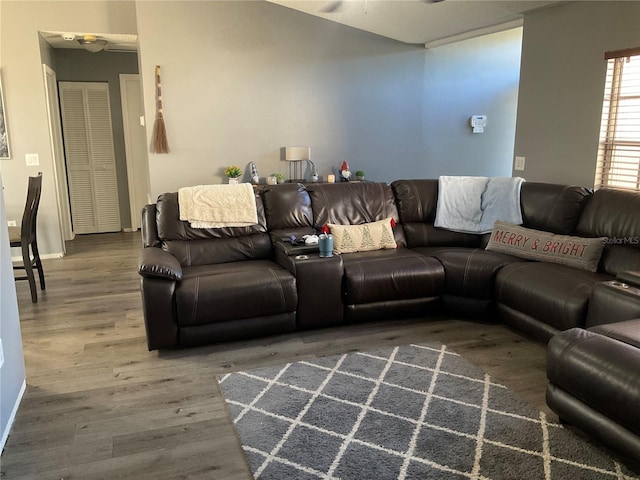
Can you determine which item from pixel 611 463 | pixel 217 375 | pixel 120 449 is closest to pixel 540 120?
pixel 611 463

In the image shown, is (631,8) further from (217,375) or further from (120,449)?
(120,449)

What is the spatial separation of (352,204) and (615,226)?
6.32ft

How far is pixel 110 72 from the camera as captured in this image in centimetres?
708

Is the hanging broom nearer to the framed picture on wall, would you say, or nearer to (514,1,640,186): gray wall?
the framed picture on wall

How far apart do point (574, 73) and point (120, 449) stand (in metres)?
4.22

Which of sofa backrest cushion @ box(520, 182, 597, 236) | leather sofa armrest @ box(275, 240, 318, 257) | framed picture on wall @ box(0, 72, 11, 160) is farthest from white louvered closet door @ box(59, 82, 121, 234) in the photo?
sofa backrest cushion @ box(520, 182, 597, 236)

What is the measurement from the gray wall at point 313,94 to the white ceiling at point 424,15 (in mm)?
226

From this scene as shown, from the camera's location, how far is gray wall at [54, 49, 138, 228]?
6.89m

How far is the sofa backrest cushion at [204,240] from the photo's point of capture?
3.76 meters

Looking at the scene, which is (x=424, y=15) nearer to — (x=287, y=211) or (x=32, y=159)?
(x=287, y=211)

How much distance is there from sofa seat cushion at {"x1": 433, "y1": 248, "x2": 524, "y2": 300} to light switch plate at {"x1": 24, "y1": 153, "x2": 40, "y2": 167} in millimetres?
4427

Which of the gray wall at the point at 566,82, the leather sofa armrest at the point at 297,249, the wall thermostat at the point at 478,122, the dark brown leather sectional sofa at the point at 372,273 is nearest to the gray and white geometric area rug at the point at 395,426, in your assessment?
the dark brown leather sectional sofa at the point at 372,273

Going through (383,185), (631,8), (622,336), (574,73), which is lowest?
(622,336)

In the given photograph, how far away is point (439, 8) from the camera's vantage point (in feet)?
16.0
